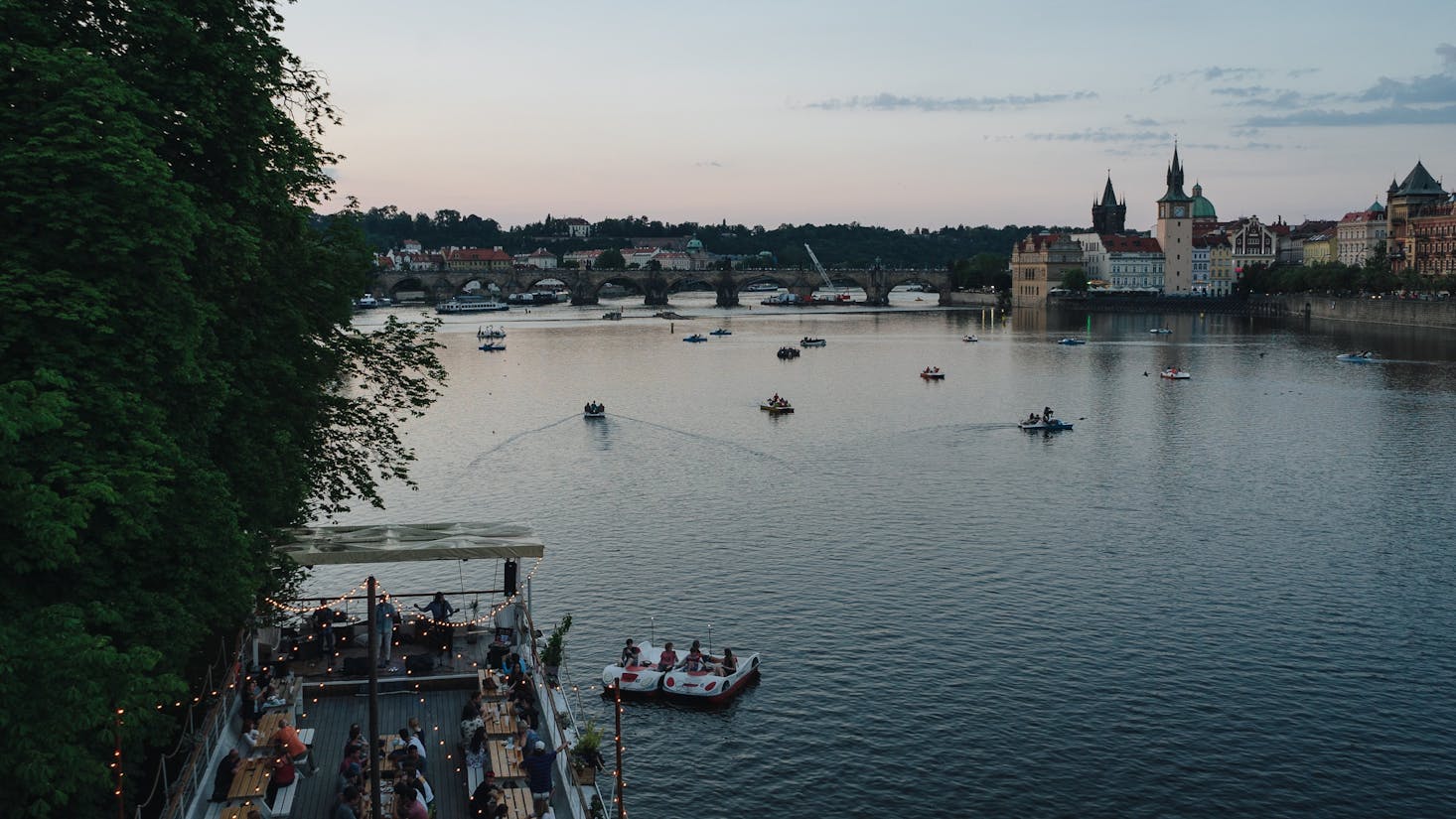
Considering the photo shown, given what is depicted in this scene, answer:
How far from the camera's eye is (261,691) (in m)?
21.9

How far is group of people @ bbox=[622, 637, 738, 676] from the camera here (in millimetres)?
30453

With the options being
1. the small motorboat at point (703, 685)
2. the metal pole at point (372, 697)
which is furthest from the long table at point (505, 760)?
the small motorboat at point (703, 685)

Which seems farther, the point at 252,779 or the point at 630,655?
the point at 630,655

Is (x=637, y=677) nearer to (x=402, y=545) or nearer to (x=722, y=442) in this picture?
(x=402, y=545)

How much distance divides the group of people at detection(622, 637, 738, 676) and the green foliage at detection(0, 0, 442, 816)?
10.6 metres

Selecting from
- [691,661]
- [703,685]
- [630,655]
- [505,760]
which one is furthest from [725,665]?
[505,760]

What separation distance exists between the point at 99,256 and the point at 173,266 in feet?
3.03

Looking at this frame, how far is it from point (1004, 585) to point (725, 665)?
12.0 meters

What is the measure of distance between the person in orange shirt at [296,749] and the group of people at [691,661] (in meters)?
11.7

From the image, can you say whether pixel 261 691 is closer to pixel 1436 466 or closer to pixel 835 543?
pixel 835 543

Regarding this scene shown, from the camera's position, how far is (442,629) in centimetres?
2556

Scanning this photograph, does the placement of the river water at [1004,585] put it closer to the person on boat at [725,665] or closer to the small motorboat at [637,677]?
the small motorboat at [637,677]

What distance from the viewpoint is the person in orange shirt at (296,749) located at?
65.0 ft

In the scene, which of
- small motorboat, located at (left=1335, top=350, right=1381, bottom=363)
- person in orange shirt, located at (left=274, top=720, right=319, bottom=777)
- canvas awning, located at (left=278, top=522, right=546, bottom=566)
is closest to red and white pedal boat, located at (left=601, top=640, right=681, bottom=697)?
canvas awning, located at (left=278, top=522, right=546, bottom=566)
